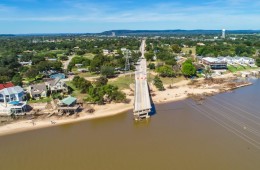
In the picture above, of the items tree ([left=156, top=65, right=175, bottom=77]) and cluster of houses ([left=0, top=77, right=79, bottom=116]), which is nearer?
cluster of houses ([left=0, top=77, right=79, bottom=116])

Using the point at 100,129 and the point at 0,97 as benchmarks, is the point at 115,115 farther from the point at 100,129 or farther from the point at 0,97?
the point at 0,97

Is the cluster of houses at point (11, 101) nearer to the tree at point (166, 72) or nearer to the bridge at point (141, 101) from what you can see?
the bridge at point (141, 101)

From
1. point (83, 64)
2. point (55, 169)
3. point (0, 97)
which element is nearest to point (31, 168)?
point (55, 169)

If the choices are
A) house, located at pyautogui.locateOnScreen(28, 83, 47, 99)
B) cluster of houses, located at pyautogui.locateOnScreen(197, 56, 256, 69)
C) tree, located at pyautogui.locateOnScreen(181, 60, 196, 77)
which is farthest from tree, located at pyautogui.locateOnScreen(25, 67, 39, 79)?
cluster of houses, located at pyautogui.locateOnScreen(197, 56, 256, 69)

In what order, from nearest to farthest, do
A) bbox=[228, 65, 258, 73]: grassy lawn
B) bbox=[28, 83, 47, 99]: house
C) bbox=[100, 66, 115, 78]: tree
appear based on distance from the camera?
bbox=[28, 83, 47, 99]: house → bbox=[100, 66, 115, 78]: tree → bbox=[228, 65, 258, 73]: grassy lawn

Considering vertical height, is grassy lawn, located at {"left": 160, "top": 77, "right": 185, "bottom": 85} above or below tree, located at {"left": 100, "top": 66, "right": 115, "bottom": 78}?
below

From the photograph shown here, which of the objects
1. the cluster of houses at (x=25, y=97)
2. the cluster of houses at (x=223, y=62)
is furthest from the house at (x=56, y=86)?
the cluster of houses at (x=223, y=62)

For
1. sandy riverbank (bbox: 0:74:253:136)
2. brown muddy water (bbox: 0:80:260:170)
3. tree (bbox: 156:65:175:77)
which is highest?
tree (bbox: 156:65:175:77)

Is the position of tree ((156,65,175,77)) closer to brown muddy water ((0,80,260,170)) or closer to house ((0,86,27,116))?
brown muddy water ((0,80,260,170))

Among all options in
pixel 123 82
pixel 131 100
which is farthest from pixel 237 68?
pixel 131 100
